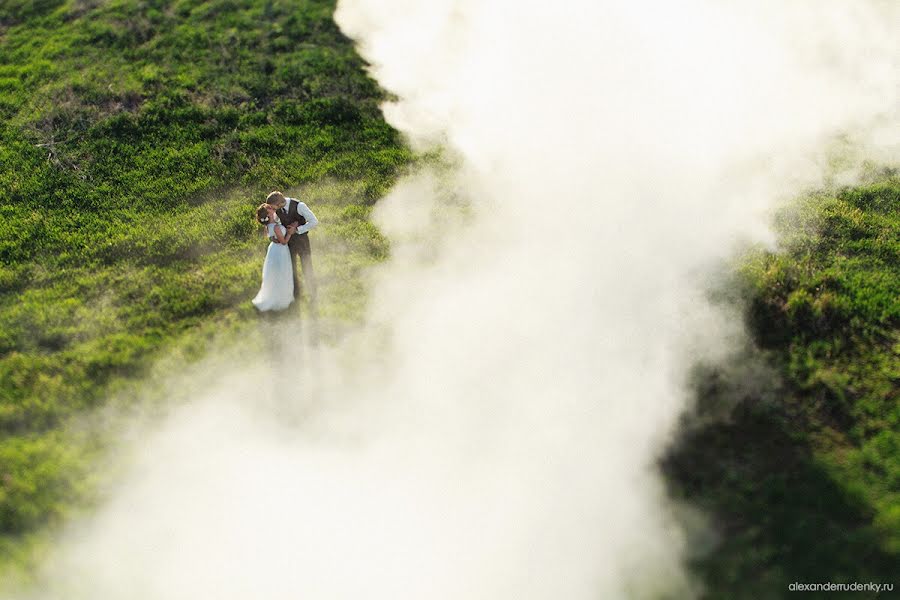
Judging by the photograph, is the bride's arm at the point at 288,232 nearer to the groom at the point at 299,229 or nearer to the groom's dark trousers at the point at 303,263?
the groom at the point at 299,229

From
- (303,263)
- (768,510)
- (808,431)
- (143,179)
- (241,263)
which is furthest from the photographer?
(143,179)

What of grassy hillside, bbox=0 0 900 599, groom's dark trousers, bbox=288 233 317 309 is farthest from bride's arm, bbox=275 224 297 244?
grassy hillside, bbox=0 0 900 599

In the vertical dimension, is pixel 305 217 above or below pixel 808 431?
above

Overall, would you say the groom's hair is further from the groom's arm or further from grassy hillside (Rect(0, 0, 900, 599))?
grassy hillside (Rect(0, 0, 900, 599))

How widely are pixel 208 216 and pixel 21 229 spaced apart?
9.13 ft

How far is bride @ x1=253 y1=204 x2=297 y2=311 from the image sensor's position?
26.7 ft

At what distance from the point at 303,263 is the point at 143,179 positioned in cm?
388

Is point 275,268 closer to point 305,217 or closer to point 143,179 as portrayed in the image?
point 305,217

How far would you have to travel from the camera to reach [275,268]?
8211 mm

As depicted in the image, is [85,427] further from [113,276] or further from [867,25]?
[867,25]

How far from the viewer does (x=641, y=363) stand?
7.54 meters

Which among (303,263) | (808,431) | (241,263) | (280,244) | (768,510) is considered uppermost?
(241,263)

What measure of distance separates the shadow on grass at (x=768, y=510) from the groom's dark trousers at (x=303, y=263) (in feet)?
16.9

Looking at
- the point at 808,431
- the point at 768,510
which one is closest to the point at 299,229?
the point at 768,510
